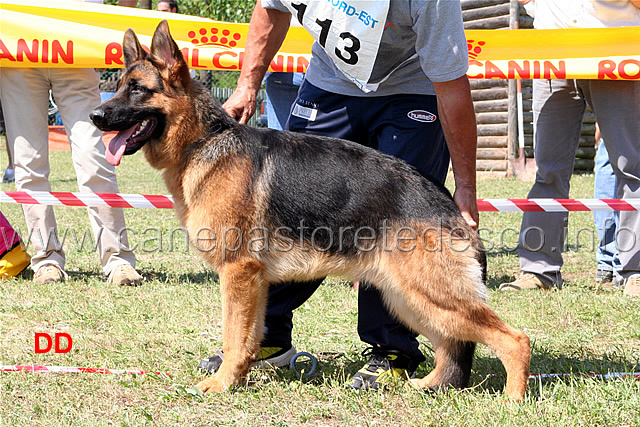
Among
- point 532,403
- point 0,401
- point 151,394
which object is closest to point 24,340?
point 0,401

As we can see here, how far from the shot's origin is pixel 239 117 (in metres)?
3.57

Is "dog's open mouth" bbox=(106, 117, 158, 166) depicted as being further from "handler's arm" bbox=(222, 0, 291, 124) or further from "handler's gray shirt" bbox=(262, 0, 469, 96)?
"handler's gray shirt" bbox=(262, 0, 469, 96)

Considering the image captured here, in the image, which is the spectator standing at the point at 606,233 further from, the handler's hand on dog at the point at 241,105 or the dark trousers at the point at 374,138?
the handler's hand on dog at the point at 241,105

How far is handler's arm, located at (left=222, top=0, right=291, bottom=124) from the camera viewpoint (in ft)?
11.7

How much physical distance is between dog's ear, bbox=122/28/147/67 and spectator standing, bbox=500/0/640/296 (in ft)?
11.3

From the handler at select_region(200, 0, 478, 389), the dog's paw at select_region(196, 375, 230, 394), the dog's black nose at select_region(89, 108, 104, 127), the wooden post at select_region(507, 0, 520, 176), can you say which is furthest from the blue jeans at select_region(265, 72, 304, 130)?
the wooden post at select_region(507, 0, 520, 176)

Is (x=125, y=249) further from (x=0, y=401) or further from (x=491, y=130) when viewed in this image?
(x=491, y=130)

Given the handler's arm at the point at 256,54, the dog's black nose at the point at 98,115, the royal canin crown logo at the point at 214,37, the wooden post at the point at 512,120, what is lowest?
the wooden post at the point at 512,120

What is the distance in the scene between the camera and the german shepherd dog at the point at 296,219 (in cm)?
300

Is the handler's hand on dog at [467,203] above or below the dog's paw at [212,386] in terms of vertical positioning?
above

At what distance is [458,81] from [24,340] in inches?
115

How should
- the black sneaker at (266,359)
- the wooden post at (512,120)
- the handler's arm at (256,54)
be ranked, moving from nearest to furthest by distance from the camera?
the black sneaker at (266,359) → the handler's arm at (256,54) → the wooden post at (512,120)

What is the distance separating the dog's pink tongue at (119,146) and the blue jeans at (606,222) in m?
→ 4.05

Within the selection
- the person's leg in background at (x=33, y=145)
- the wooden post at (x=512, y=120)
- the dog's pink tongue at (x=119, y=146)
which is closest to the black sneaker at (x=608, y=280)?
the dog's pink tongue at (x=119, y=146)
